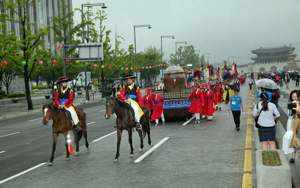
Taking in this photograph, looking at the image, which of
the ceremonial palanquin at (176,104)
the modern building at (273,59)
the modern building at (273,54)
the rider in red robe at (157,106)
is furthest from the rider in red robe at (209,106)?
the modern building at (273,54)

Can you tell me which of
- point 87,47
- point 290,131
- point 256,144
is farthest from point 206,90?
point 87,47

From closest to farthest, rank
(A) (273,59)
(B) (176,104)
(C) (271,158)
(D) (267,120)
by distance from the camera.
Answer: (C) (271,158)
(D) (267,120)
(B) (176,104)
(A) (273,59)

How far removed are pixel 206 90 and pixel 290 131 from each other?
10031mm

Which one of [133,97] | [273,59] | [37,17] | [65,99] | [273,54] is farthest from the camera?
[273,54]

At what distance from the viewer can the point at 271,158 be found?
6301 mm

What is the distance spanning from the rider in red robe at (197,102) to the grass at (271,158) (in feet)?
30.7

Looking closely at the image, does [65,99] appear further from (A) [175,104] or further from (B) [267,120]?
(A) [175,104]

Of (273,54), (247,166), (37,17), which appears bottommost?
(247,166)

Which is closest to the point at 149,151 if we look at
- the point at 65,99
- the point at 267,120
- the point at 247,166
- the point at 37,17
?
the point at 65,99

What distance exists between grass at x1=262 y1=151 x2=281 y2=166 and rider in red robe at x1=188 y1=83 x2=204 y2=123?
30.7ft

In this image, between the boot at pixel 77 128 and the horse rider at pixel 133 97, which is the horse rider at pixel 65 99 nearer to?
the boot at pixel 77 128

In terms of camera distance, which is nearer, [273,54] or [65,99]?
[65,99]

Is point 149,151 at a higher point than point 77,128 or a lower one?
lower

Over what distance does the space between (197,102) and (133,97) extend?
670 cm
